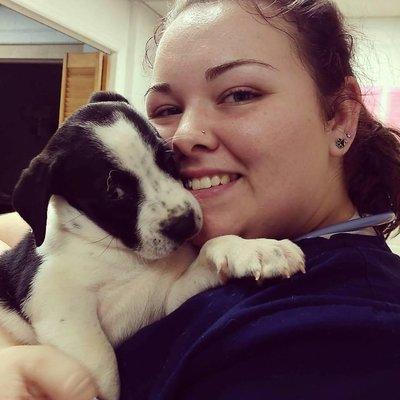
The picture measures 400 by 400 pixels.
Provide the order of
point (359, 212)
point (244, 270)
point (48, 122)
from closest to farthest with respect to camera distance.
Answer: point (244, 270)
point (359, 212)
point (48, 122)

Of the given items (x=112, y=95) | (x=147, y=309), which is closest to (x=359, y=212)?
(x=147, y=309)

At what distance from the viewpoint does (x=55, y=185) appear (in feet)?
3.91

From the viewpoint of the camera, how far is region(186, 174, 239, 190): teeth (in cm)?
116

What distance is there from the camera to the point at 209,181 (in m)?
1.18

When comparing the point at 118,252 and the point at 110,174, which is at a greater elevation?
the point at 110,174

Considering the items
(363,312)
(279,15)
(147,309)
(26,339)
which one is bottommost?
(26,339)

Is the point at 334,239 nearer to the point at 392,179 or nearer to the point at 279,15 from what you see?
the point at 392,179

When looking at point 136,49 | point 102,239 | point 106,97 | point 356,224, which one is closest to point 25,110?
point 136,49

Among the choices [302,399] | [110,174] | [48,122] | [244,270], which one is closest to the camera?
[302,399]

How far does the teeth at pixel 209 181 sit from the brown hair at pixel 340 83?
29 cm

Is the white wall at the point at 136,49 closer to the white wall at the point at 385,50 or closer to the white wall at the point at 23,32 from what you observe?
the white wall at the point at 23,32

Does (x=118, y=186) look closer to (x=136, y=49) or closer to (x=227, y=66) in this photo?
(x=227, y=66)

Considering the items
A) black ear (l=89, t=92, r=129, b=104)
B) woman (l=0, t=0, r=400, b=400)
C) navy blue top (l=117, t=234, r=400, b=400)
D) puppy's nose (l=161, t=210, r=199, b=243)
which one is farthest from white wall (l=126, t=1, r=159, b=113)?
navy blue top (l=117, t=234, r=400, b=400)

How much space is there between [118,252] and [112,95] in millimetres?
449
